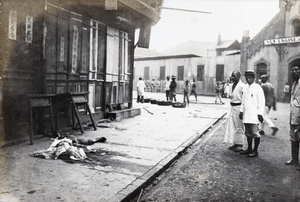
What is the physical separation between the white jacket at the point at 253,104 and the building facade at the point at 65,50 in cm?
408

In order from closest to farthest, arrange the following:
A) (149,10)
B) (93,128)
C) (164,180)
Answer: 1. (164,180)
2. (93,128)
3. (149,10)

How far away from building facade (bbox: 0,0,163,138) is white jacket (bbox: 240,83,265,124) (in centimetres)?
408

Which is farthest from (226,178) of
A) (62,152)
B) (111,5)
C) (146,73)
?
(146,73)

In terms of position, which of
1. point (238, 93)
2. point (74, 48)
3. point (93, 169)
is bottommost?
point (93, 169)

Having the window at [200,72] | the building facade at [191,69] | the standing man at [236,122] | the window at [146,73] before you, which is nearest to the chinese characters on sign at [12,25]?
the standing man at [236,122]

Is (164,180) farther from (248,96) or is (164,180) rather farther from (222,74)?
(222,74)

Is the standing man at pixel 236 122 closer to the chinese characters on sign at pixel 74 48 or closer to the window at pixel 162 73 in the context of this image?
the chinese characters on sign at pixel 74 48

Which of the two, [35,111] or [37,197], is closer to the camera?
[37,197]

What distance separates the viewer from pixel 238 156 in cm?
636

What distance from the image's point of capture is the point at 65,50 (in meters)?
7.89

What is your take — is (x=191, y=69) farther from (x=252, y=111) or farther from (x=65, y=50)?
(x=252, y=111)

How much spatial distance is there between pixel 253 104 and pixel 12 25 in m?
5.54

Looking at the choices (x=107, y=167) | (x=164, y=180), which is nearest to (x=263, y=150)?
(x=164, y=180)

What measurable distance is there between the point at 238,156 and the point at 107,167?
304 cm
